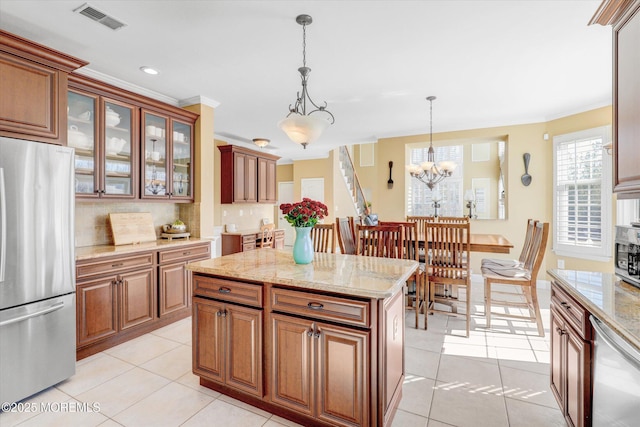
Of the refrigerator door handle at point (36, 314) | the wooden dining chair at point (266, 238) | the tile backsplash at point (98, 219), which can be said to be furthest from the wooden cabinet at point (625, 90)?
the wooden dining chair at point (266, 238)

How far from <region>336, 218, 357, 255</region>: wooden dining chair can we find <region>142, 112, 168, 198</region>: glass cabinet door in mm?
2161

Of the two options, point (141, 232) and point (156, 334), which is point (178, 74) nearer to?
point (141, 232)

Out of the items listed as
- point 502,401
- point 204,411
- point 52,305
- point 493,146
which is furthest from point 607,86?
point 493,146

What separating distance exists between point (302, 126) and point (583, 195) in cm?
447

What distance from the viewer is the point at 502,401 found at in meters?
2.11

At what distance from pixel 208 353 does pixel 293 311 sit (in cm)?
81

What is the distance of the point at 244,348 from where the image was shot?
77.1 inches

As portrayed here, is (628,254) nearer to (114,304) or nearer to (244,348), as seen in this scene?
(244,348)

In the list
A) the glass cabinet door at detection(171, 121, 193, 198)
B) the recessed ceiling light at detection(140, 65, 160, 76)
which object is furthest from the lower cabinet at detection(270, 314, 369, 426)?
the recessed ceiling light at detection(140, 65, 160, 76)

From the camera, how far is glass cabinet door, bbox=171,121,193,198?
151 inches

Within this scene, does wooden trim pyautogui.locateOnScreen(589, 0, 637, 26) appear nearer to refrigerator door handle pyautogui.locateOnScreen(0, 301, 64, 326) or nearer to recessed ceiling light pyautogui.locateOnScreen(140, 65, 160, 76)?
recessed ceiling light pyautogui.locateOnScreen(140, 65, 160, 76)

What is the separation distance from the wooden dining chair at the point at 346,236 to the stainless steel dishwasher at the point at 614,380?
265cm

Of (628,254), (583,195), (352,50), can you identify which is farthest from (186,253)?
(583,195)

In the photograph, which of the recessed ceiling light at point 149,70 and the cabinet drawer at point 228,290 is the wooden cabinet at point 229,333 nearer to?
the cabinet drawer at point 228,290
